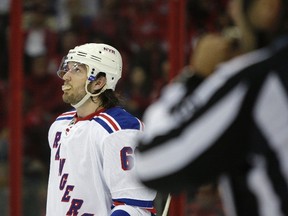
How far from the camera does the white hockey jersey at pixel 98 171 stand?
3834 mm

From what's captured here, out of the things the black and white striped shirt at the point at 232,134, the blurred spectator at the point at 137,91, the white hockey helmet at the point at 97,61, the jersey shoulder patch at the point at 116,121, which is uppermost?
the blurred spectator at the point at 137,91

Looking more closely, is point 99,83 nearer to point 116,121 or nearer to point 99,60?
point 99,60

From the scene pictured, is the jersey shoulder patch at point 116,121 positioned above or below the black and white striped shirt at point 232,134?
above

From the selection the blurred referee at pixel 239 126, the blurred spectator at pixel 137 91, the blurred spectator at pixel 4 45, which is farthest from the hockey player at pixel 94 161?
the blurred spectator at pixel 4 45

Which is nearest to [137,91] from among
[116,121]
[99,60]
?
[99,60]

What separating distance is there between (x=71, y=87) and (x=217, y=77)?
2.62m

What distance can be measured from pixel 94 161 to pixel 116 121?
0.65 feet

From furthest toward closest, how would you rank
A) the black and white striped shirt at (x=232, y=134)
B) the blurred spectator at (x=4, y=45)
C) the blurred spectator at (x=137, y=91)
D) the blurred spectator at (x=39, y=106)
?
the blurred spectator at (x=4, y=45)
the blurred spectator at (x=39, y=106)
the blurred spectator at (x=137, y=91)
the black and white striped shirt at (x=232, y=134)

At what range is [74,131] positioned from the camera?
404cm

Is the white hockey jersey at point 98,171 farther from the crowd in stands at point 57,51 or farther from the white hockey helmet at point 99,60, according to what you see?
the crowd in stands at point 57,51

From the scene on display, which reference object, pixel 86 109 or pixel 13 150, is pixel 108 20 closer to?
pixel 13 150

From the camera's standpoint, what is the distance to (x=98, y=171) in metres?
3.91

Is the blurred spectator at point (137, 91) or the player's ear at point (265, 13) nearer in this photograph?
the player's ear at point (265, 13)

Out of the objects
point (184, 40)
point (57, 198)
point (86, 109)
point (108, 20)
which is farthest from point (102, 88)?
point (108, 20)
